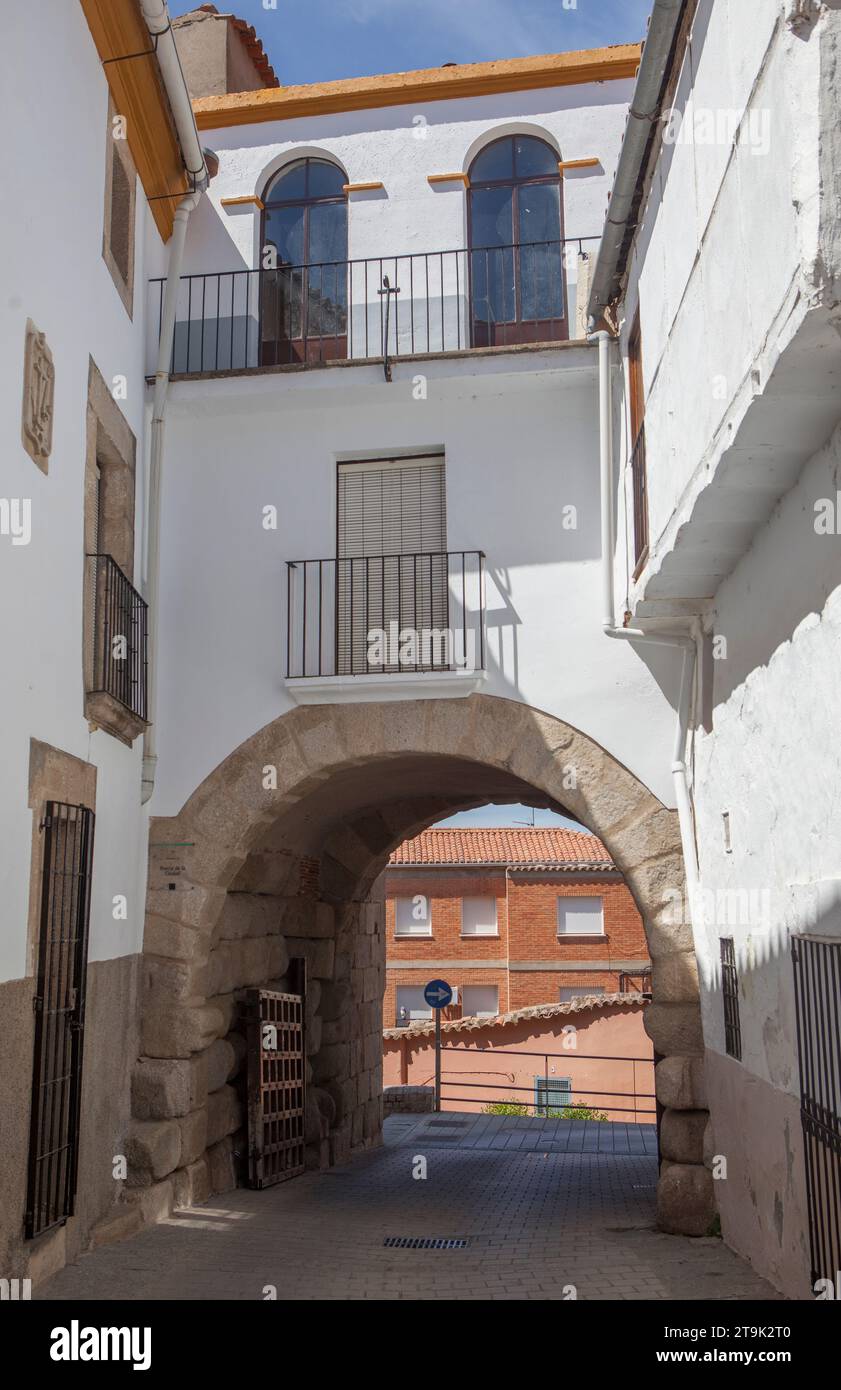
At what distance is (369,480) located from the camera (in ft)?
30.7

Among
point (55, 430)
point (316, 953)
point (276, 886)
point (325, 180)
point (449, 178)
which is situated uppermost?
point (325, 180)

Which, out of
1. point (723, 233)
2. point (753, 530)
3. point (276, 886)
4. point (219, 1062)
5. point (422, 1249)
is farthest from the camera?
point (276, 886)

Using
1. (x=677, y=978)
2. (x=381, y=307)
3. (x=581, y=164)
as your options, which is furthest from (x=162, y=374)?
(x=677, y=978)

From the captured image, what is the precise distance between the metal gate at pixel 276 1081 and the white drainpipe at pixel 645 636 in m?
3.57

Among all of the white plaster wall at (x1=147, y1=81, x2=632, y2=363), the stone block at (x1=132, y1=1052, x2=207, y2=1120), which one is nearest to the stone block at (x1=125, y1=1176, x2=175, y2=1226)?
the stone block at (x1=132, y1=1052, x2=207, y2=1120)

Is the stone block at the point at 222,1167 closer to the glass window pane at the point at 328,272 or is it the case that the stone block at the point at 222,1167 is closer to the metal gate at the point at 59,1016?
the metal gate at the point at 59,1016

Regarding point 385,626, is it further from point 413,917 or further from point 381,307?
point 413,917

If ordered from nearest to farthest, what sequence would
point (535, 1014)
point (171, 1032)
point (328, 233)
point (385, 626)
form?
1. point (171, 1032)
2. point (385, 626)
3. point (328, 233)
4. point (535, 1014)

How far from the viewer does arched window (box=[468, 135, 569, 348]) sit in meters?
9.70

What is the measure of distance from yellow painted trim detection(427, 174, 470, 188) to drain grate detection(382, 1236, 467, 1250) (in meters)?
7.47

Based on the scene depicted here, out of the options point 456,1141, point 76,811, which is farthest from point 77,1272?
point 456,1141

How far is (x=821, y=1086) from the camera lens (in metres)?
5.25

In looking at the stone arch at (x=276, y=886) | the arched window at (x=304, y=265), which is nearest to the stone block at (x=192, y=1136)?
the stone arch at (x=276, y=886)

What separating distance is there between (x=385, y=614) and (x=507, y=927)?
21.9 m
